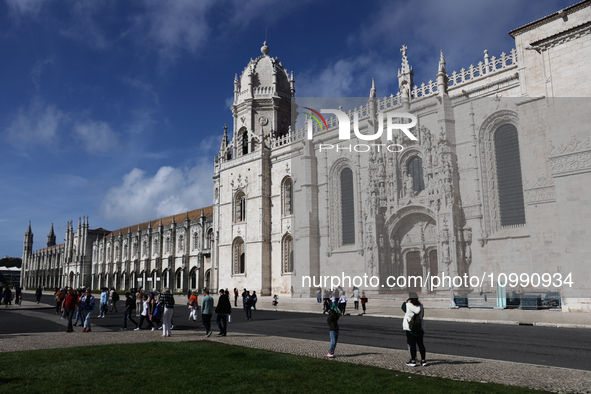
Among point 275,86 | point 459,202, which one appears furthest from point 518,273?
point 275,86

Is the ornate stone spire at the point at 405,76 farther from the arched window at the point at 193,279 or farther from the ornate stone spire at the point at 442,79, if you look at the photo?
the arched window at the point at 193,279

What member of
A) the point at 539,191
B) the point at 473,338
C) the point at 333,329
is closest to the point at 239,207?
the point at 539,191

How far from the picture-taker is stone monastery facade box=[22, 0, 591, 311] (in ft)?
73.0

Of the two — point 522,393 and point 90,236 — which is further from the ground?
point 90,236

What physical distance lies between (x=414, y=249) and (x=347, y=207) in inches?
281

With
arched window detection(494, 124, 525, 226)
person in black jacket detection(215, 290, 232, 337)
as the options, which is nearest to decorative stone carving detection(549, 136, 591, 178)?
arched window detection(494, 124, 525, 226)

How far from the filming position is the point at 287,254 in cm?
4103

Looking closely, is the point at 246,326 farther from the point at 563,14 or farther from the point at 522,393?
the point at 563,14

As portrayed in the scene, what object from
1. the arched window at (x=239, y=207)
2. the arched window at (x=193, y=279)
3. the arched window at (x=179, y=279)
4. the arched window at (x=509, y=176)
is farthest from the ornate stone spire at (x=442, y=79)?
the arched window at (x=179, y=279)

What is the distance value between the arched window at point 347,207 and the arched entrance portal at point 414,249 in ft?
14.3

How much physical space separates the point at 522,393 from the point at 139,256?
7291 cm

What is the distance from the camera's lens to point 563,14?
81.2 feet

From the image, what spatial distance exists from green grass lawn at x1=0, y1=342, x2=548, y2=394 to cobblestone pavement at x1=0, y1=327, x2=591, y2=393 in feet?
1.97

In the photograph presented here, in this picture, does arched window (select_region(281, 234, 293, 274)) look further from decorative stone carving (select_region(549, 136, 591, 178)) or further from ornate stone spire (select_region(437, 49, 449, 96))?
decorative stone carving (select_region(549, 136, 591, 178))
